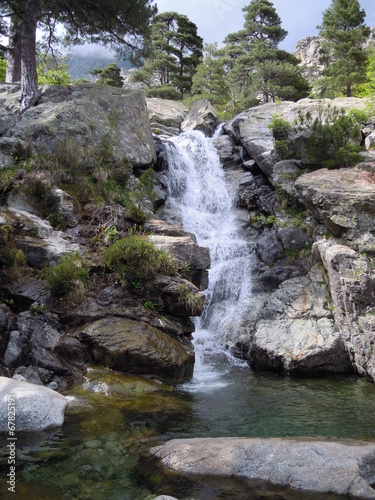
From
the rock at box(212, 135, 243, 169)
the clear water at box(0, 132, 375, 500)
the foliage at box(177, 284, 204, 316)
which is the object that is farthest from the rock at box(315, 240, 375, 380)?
the rock at box(212, 135, 243, 169)

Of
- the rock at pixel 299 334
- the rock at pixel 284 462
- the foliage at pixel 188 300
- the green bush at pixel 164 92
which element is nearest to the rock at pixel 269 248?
the rock at pixel 299 334

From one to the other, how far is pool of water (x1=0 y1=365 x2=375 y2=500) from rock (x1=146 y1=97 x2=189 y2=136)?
59.9 ft

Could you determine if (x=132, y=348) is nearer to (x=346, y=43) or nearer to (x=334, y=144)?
(x=334, y=144)

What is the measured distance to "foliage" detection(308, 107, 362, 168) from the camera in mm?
16391

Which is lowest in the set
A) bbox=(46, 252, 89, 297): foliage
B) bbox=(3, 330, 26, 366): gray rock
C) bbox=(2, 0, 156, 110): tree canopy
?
bbox=(3, 330, 26, 366): gray rock

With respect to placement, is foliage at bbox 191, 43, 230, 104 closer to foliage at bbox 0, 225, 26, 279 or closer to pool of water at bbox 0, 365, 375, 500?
foliage at bbox 0, 225, 26, 279

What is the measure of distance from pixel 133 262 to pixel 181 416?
4164 millimetres

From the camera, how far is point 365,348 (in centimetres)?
1086

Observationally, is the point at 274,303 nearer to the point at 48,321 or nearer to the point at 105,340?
the point at 105,340

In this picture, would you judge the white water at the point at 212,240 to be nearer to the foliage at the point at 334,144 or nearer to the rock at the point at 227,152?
the rock at the point at 227,152

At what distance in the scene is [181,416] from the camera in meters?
7.53

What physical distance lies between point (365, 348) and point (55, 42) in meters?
18.3

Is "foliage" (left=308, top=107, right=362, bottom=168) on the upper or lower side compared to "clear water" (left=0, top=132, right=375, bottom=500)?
upper

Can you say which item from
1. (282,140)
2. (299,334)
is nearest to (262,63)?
(282,140)
